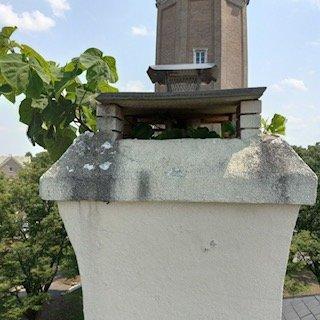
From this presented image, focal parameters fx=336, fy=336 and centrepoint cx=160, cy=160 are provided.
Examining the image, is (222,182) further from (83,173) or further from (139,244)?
(83,173)

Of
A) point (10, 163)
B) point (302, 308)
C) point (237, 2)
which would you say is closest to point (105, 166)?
point (302, 308)

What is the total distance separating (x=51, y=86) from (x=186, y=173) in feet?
4.54

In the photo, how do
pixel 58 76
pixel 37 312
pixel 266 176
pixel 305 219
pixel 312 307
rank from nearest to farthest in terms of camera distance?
pixel 266 176 < pixel 58 76 < pixel 312 307 < pixel 37 312 < pixel 305 219

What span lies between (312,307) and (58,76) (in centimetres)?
977

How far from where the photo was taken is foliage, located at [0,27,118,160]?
267 centimetres

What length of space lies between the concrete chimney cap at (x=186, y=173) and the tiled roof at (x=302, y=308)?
27.1 feet

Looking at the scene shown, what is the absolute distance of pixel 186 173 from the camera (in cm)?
250

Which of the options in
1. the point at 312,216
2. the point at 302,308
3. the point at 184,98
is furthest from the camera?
the point at 312,216

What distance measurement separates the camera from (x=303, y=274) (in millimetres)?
21547

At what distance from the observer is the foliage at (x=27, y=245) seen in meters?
16.2

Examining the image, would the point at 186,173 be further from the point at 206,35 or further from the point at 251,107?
the point at 206,35

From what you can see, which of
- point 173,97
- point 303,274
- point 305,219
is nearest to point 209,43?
point 305,219

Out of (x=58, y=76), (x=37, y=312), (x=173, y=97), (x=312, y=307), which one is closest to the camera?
(x=173, y=97)

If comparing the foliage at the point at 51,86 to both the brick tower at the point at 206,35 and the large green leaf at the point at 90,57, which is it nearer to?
the large green leaf at the point at 90,57
